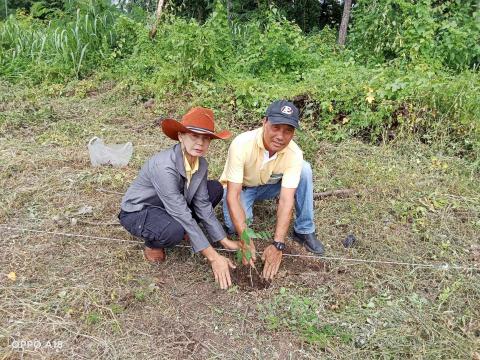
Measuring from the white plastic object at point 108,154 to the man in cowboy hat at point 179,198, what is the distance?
1.38 metres

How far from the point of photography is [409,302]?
8.22 feet

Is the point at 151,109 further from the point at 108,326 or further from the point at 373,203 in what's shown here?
the point at 108,326

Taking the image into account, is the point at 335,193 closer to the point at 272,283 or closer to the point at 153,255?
the point at 272,283

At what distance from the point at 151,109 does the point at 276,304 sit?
11.2ft

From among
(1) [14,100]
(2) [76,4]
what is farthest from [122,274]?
(2) [76,4]

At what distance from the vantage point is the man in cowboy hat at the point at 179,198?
95.5 inches

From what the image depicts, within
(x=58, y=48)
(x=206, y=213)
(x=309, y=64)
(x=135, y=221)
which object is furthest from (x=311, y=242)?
(x=58, y=48)

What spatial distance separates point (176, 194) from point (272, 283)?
770mm

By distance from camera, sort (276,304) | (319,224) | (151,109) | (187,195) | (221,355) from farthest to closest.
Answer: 1. (151,109)
2. (319,224)
3. (187,195)
4. (276,304)
5. (221,355)

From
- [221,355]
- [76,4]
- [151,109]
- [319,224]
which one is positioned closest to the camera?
[221,355]

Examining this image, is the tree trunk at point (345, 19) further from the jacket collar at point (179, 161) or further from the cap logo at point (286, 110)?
the jacket collar at point (179, 161)

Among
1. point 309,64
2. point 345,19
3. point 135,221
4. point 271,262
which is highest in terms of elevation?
point 345,19

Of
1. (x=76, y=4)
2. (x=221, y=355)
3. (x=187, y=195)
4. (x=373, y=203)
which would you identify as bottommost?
(x=221, y=355)

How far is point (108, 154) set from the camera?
157 inches
